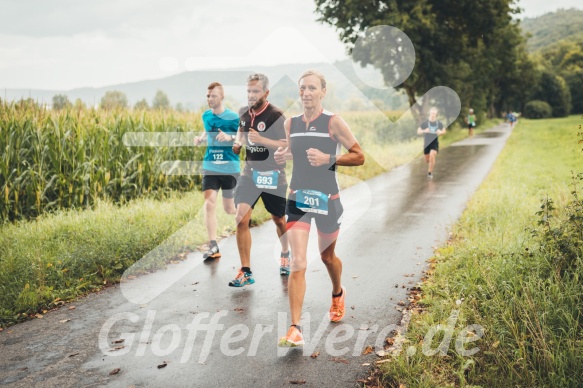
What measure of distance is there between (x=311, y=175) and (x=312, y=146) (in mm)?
262

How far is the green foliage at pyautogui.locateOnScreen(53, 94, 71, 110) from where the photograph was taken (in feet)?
33.1

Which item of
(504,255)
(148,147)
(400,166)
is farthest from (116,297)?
(400,166)

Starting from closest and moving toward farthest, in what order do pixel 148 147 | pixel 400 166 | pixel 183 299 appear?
1. pixel 183 299
2. pixel 148 147
3. pixel 400 166

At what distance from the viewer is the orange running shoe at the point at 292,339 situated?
4.03 meters

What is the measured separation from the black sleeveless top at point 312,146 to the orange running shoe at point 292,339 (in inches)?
49.5

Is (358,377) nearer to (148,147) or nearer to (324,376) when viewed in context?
(324,376)

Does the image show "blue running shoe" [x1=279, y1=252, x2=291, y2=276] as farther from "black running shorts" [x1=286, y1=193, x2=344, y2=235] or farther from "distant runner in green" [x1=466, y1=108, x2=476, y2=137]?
"distant runner in green" [x1=466, y1=108, x2=476, y2=137]

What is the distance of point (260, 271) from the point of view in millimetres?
6262

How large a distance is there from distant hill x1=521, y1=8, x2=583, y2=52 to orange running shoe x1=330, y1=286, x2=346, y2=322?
164569 mm

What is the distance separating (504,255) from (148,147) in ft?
27.3

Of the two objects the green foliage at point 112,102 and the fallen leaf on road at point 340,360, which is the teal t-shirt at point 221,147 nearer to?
the fallen leaf on road at point 340,360

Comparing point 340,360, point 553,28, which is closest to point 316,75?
point 340,360

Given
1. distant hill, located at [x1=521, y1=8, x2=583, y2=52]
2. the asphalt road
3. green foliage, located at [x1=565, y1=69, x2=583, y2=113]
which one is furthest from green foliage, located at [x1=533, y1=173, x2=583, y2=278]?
distant hill, located at [x1=521, y1=8, x2=583, y2=52]

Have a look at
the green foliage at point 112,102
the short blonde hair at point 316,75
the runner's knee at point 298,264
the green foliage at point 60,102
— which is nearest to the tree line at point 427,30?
the green foliage at point 112,102
